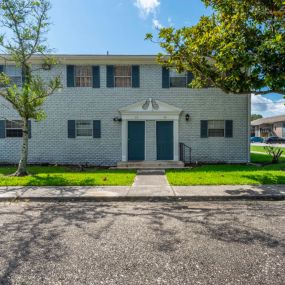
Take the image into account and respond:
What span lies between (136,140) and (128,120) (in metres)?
1.24

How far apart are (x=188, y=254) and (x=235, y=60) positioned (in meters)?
6.81

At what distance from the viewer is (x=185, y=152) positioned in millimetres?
13727

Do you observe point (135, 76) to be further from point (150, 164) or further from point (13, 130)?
point (13, 130)

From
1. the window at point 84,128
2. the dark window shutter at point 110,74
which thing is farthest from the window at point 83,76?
the window at point 84,128

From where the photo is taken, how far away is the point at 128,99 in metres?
13.6

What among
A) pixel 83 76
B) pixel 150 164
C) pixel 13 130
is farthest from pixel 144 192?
pixel 13 130

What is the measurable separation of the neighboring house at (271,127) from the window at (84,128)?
47.1m

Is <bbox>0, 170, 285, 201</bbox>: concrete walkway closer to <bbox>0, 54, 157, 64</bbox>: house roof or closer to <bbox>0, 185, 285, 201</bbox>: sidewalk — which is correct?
<bbox>0, 185, 285, 201</bbox>: sidewalk

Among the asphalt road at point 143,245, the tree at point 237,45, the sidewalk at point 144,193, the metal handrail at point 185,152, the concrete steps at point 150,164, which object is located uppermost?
the tree at point 237,45

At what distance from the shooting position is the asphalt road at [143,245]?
3.00m

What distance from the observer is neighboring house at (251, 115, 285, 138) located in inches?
1944

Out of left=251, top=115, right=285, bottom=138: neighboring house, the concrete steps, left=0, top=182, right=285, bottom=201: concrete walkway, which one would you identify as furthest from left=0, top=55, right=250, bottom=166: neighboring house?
left=251, top=115, right=285, bottom=138: neighboring house

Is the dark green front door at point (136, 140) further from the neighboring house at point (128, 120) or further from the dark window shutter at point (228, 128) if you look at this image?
the dark window shutter at point (228, 128)

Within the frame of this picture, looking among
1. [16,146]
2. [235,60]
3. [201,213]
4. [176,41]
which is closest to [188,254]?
[201,213]
